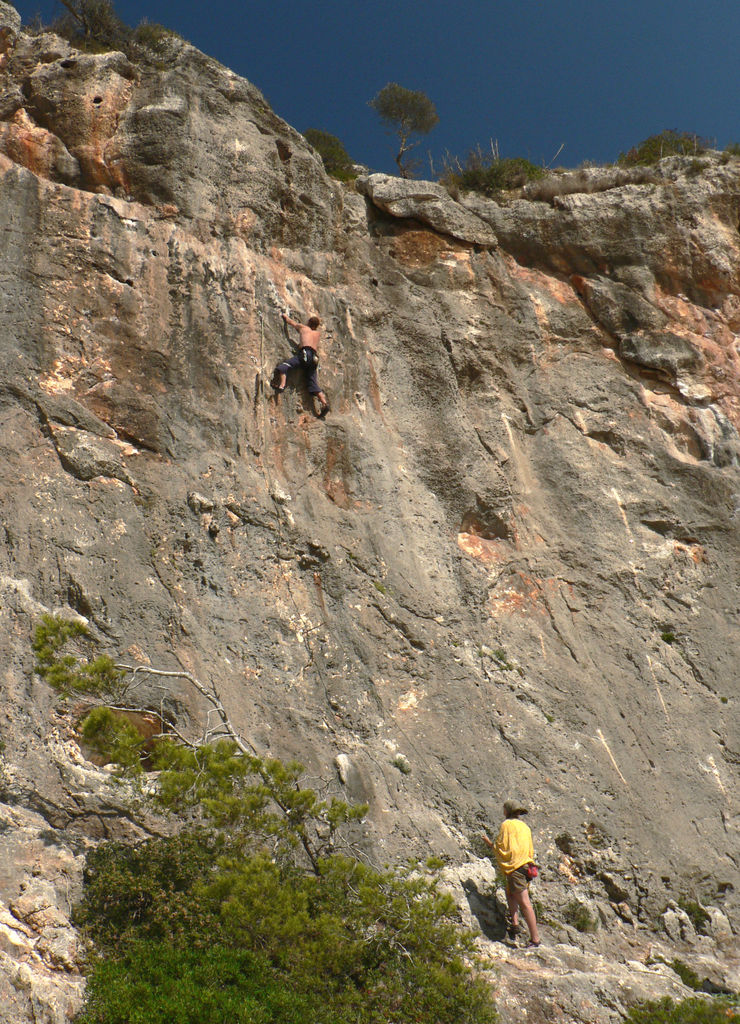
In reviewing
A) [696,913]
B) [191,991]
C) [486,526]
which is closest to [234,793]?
[191,991]

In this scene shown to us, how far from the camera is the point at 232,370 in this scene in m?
11.8

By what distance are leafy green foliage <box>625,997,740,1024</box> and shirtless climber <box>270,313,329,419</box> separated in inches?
327

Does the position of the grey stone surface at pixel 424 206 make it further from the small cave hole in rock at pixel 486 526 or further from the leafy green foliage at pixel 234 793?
the leafy green foliage at pixel 234 793

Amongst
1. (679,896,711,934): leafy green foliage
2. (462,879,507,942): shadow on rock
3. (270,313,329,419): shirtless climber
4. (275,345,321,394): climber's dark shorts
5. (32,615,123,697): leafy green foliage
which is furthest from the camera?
(275,345,321,394): climber's dark shorts

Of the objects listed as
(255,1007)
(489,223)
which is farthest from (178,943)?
(489,223)

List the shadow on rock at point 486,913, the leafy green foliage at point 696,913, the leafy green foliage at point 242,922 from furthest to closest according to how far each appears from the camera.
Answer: the leafy green foliage at point 696,913, the shadow on rock at point 486,913, the leafy green foliage at point 242,922

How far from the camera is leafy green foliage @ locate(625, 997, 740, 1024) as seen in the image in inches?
299

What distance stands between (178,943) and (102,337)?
7.51 meters

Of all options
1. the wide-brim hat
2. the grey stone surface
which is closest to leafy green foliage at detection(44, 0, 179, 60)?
the grey stone surface

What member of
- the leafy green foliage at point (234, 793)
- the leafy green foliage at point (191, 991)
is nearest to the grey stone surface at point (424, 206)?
the leafy green foliage at point (234, 793)

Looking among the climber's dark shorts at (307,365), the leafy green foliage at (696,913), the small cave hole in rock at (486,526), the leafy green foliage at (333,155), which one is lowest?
the leafy green foliage at (696,913)

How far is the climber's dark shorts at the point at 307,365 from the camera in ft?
40.4

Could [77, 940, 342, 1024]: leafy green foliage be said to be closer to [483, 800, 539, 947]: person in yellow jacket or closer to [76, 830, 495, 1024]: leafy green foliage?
[76, 830, 495, 1024]: leafy green foliage

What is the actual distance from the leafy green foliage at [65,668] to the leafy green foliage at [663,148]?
15.7 m
